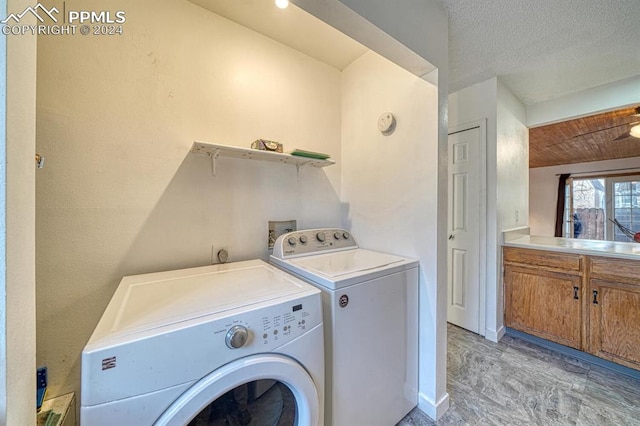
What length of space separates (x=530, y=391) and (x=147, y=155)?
109 inches

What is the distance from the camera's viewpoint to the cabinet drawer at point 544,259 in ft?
6.40

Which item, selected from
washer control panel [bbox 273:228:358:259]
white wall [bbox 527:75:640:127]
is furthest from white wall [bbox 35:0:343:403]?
white wall [bbox 527:75:640:127]

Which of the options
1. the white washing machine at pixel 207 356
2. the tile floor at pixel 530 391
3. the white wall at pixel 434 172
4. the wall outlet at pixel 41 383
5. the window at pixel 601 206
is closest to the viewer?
the white washing machine at pixel 207 356

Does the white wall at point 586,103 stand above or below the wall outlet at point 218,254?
above

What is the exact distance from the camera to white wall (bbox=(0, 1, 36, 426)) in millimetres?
492

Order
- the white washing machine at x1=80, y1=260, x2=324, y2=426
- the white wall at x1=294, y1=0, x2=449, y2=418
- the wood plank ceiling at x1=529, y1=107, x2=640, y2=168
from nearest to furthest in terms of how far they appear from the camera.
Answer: the white washing machine at x1=80, y1=260, x2=324, y2=426
the white wall at x1=294, y1=0, x2=449, y2=418
the wood plank ceiling at x1=529, y1=107, x2=640, y2=168

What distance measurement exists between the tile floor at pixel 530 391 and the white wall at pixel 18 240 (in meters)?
1.63

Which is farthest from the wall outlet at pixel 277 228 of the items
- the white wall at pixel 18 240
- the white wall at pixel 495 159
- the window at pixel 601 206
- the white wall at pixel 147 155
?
the window at pixel 601 206

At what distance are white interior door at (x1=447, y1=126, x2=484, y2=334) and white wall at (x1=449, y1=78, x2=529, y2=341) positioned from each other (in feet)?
0.27

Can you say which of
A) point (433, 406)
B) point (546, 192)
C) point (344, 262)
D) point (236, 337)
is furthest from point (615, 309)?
point (546, 192)

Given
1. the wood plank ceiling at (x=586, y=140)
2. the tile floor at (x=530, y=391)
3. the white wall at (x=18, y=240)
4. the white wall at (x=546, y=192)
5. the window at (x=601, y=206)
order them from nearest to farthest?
the white wall at (x=18, y=240), the tile floor at (x=530, y=391), the wood plank ceiling at (x=586, y=140), the window at (x=601, y=206), the white wall at (x=546, y=192)

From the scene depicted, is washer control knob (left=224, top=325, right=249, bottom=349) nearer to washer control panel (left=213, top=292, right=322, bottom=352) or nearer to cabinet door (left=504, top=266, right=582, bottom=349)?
washer control panel (left=213, top=292, right=322, bottom=352)

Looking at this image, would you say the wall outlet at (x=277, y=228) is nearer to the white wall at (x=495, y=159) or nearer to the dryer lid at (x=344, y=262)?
the dryer lid at (x=344, y=262)

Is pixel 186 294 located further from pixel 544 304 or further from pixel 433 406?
pixel 544 304
